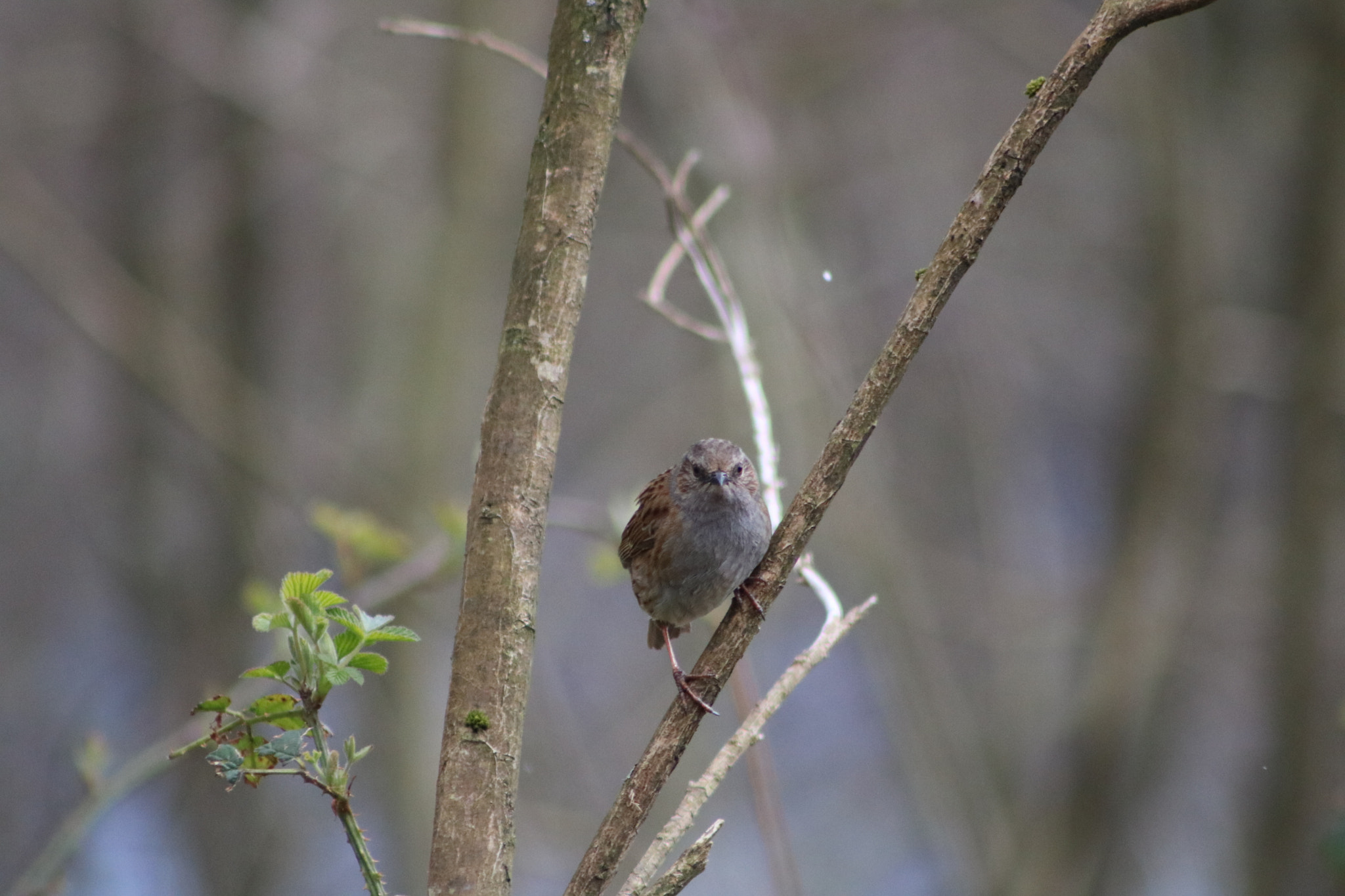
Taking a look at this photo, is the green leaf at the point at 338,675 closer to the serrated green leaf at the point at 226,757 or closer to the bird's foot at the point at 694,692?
the serrated green leaf at the point at 226,757

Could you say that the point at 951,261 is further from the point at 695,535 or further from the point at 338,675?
the point at 695,535

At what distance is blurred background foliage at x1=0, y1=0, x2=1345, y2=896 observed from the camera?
6625 mm

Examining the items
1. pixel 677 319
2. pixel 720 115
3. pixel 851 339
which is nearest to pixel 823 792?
pixel 851 339

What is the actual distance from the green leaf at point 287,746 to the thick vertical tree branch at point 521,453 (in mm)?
216

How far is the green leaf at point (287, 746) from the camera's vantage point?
64.6 inches

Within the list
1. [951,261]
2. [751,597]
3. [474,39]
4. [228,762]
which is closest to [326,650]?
[228,762]

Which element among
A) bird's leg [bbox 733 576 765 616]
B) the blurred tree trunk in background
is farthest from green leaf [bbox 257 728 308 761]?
the blurred tree trunk in background

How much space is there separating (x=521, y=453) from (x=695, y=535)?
182cm

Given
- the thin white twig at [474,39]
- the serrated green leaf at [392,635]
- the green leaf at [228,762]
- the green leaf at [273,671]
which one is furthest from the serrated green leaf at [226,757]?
the thin white twig at [474,39]

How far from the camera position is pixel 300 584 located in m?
1.66

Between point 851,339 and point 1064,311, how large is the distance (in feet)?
7.36

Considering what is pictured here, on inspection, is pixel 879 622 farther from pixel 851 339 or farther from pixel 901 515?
pixel 851 339

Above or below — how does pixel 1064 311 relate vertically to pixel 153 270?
above

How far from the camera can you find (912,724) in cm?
701
